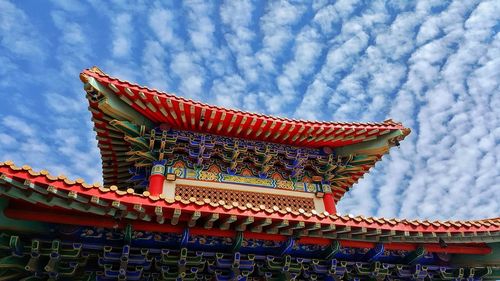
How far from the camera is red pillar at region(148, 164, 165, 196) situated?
26.2 feet

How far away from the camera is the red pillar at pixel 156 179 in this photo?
7.99 m

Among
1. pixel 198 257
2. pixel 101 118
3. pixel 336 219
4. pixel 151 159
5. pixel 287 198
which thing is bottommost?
pixel 198 257

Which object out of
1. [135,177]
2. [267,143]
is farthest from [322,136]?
[135,177]

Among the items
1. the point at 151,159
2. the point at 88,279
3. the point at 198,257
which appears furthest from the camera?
the point at 151,159

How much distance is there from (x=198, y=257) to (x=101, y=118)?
161 inches

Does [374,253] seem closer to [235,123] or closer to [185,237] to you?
[185,237]

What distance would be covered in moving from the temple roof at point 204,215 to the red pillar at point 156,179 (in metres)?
2.86

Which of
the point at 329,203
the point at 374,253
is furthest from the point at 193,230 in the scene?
the point at 329,203

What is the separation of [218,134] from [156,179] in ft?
5.80

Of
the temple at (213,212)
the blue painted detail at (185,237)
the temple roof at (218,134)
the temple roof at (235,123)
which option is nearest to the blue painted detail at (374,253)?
the temple at (213,212)

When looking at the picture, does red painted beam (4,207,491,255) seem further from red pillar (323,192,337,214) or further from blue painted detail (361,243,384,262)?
red pillar (323,192,337,214)

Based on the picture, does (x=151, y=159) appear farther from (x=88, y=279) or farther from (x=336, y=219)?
(x=336, y=219)

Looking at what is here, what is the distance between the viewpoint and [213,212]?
5.04 meters

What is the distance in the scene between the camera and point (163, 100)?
7.93 m
